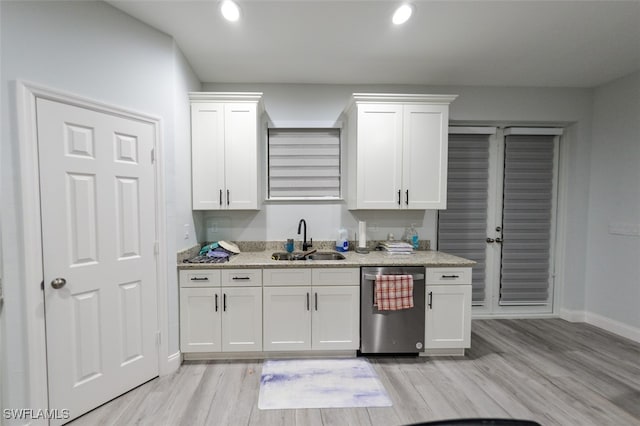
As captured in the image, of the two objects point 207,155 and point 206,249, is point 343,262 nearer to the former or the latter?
point 206,249

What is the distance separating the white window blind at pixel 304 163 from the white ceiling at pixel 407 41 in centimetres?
60

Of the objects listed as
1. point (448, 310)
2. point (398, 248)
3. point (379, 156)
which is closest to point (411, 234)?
point (398, 248)

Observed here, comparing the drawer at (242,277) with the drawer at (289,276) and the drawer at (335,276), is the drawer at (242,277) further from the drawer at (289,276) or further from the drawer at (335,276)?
the drawer at (335,276)

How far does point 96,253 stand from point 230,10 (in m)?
1.91

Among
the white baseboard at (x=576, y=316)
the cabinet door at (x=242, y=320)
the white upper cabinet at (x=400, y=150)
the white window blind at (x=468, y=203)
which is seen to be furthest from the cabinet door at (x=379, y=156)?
the white baseboard at (x=576, y=316)

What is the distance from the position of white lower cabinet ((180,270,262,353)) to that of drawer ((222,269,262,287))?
0.02 m

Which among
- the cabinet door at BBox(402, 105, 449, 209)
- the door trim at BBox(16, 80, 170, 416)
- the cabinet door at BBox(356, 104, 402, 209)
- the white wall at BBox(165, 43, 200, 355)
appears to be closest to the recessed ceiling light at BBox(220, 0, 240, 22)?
the white wall at BBox(165, 43, 200, 355)

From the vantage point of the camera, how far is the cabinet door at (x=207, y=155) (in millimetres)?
2438

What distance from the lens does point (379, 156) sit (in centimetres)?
253

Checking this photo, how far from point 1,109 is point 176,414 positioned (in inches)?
82.3

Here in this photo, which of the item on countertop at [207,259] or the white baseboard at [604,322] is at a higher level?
the item on countertop at [207,259]

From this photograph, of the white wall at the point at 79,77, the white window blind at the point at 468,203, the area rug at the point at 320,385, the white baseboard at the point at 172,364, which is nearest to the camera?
the white wall at the point at 79,77

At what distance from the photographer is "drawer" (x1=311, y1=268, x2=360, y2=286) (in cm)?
225

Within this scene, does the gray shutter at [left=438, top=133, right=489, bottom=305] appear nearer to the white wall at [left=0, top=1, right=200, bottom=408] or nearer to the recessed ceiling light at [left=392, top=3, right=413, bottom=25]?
the recessed ceiling light at [left=392, top=3, right=413, bottom=25]
